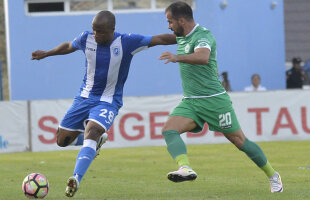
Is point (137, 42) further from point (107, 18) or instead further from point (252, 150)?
point (252, 150)

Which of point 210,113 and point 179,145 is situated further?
point 210,113

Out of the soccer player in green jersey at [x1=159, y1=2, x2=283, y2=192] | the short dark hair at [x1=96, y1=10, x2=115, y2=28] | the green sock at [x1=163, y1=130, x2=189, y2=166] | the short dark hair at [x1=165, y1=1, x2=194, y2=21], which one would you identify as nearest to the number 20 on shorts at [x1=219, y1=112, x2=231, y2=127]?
the soccer player in green jersey at [x1=159, y1=2, x2=283, y2=192]

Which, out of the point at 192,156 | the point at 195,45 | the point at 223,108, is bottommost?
the point at 192,156

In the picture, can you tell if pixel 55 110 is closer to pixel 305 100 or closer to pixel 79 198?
pixel 305 100

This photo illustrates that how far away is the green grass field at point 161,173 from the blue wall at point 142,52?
6.45 meters

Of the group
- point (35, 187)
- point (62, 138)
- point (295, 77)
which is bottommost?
point (35, 187)

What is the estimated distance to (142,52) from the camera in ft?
80.9

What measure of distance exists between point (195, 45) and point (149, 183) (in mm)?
2634

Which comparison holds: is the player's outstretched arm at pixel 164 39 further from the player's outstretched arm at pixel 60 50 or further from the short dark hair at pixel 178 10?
the player's outstretched arm at pixel 60 50

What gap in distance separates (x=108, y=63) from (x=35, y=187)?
1.72 m

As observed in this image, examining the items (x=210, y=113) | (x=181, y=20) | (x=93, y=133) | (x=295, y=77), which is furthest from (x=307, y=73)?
(x=93, y=133)

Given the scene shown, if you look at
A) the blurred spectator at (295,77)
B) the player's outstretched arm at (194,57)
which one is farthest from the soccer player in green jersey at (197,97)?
the blurred spectator at (295,77)

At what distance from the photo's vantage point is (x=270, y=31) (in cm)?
2569

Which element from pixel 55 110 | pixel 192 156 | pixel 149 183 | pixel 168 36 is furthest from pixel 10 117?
pixel 168 36
